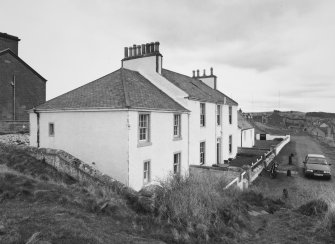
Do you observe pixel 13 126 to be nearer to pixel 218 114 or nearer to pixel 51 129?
pixel 51 129

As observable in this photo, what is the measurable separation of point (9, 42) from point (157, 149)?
23.4 m

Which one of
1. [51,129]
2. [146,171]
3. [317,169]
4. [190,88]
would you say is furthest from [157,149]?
[317,169]

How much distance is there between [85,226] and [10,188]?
3925 millimetres

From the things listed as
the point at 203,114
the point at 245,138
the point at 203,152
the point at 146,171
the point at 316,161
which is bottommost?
the point at 316,161

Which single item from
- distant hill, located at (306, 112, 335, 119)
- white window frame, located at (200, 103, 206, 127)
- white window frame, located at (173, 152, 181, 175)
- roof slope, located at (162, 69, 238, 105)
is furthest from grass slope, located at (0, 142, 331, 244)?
distant hill, located at (306, 112, 335, 119)

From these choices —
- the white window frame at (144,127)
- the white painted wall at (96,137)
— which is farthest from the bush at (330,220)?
the white window frame at (144,127)

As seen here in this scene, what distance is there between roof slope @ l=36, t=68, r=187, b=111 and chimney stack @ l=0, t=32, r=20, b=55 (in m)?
15.8

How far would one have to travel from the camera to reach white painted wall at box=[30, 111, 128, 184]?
12914mm

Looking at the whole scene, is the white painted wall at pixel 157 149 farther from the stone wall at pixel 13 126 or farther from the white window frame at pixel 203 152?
Answer: the stone wall at pixel 13 126

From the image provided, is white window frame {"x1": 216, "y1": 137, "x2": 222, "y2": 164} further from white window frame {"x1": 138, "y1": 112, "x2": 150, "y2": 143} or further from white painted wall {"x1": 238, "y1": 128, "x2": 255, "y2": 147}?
white window frame {"x1": 138, "y1": 112, "x2": 150, "y2": 143}

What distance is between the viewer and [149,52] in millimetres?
19547

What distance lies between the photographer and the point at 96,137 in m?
13.8

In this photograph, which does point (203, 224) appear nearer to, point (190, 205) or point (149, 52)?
point (190, 205)

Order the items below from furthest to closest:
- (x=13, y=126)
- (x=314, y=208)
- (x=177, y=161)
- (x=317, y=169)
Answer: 1. (x=13, y=126)
2. (x=317, y=169)
3. (x=177, y=161)
4. (x=314, y=208)
